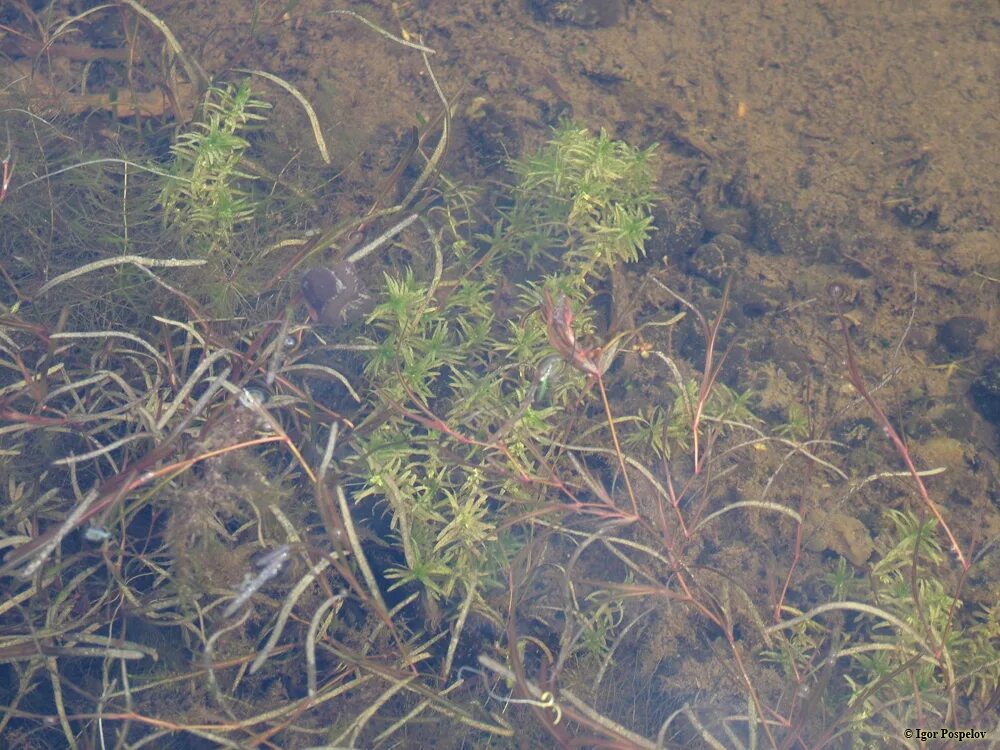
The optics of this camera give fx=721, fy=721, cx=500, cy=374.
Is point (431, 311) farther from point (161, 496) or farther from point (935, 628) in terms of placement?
point (935, 628)

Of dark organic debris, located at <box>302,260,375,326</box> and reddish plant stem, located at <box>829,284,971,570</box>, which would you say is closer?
reddish plant stem, located at <box>829,284,971,570</box>

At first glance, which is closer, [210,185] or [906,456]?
[906,456]

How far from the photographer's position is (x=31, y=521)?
3.15m

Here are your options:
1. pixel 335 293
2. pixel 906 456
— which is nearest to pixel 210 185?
pixel 335 293

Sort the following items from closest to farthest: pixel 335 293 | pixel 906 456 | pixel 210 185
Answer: pixel 906 456, pixel 335 293, pixel 210 185

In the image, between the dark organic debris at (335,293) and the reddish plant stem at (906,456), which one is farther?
the dark organic debris at (335,293)

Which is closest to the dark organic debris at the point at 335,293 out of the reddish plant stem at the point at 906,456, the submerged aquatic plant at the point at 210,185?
the submerged aquatic plant at the point at 210,185

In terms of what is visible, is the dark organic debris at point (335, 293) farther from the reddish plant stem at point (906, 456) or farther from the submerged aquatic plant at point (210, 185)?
the reddish plant stem at point (906, 456)

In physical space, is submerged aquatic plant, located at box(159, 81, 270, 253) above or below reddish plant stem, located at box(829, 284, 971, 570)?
above

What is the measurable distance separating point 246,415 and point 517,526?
4.25 feet

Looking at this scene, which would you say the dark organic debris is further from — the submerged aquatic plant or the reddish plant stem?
the reddish plant stem

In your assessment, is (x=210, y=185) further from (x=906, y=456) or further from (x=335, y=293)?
(x=906, y=456)

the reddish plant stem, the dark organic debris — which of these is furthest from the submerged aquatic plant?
the reddish plant stem

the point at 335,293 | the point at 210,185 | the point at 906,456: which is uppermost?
the point at 210,185
